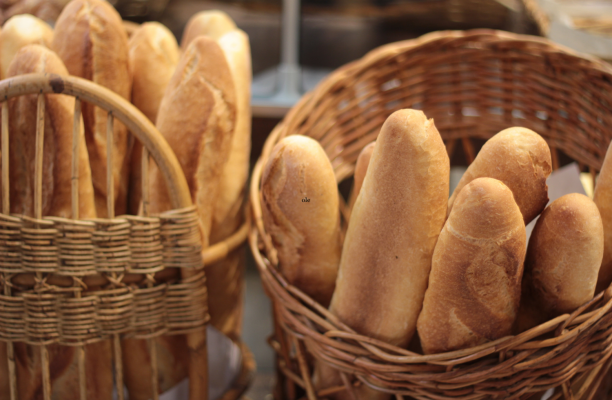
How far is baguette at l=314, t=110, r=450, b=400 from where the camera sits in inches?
17.7

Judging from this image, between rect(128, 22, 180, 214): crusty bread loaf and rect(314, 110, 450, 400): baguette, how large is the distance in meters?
0.33

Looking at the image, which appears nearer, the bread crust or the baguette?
the baguette

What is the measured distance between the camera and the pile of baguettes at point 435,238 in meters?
0.43

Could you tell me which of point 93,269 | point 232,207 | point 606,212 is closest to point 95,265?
point 93,269

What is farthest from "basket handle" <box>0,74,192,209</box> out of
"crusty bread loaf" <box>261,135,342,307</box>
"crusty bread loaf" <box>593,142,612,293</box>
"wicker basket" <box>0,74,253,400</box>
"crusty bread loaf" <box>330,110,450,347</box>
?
"crusty bread loaf" <box>593,142,612,293</box>

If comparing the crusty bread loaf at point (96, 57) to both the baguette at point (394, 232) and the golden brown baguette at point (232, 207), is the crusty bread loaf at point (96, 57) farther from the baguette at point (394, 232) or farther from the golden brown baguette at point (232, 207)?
the baguette at point (394, 232)

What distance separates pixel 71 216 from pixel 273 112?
0.56 m

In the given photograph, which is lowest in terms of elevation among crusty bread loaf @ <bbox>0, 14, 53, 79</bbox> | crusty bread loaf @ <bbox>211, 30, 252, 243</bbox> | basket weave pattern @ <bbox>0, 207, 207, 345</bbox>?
basket weave pattern @ <bbox>0, 207, 207, 345</bbox>

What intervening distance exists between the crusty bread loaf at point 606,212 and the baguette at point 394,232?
19cm

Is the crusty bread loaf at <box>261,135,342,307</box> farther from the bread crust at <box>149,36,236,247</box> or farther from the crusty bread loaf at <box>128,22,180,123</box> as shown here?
the crusty bread loaf at <box>128,22,180,123</box>

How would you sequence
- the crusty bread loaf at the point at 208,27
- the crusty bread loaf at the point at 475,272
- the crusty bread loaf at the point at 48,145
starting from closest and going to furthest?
1. the crusty bread loaf at the point at 475,272
2. the crusty bread loaf at the point at 48,145
3. the crusty bread loaf at the point at 208,27

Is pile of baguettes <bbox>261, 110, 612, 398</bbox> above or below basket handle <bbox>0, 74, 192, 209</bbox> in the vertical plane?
below

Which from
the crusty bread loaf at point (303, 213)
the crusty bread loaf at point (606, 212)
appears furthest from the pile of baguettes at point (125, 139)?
the crusty bread loaf at point (606, 212)

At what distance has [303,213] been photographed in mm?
510
